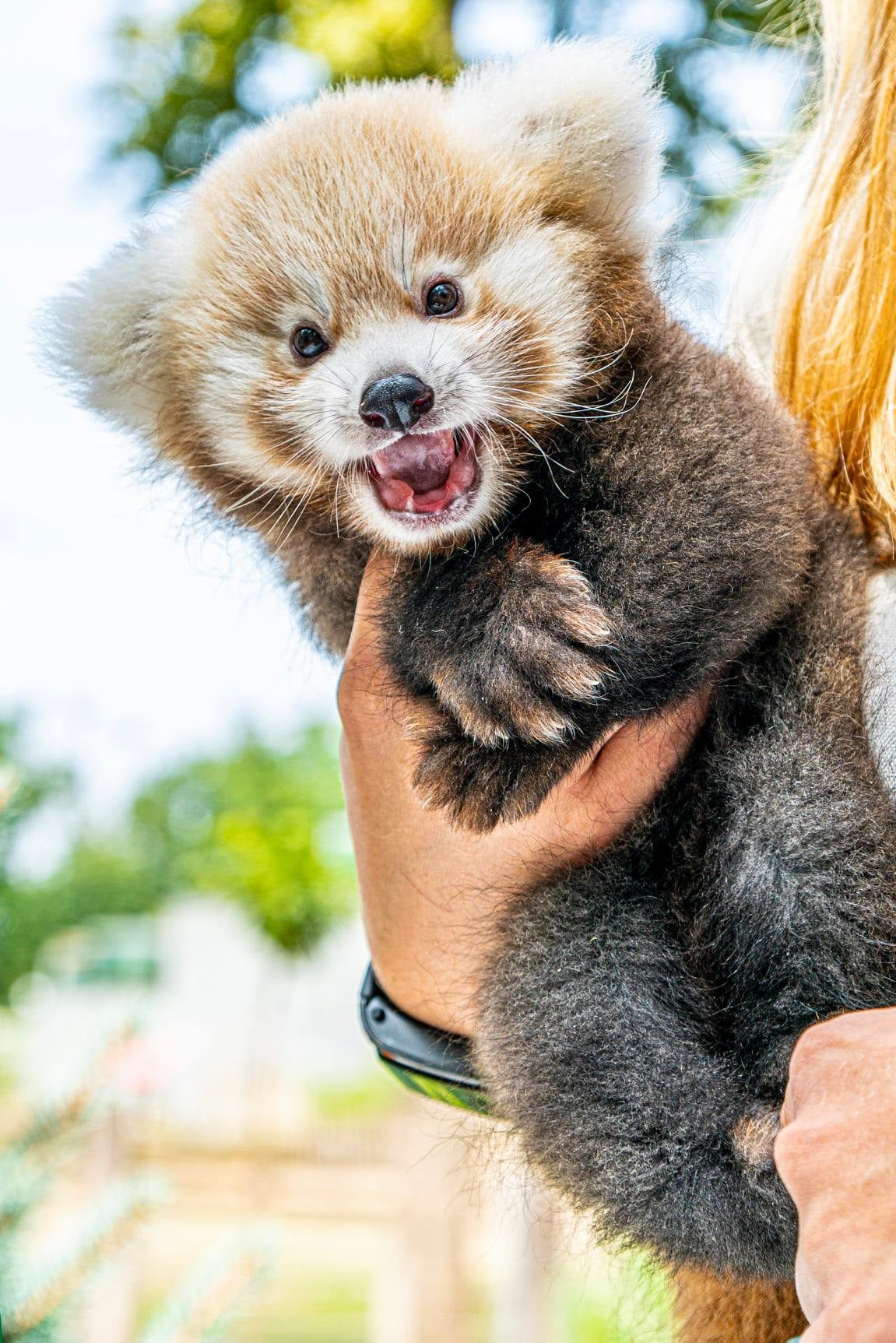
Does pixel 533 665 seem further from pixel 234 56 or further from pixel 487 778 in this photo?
pixel 234 56

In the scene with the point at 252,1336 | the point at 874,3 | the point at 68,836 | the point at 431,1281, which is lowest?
the point at 68,836

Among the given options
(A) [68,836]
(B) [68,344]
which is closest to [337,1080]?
(A) [68,836]

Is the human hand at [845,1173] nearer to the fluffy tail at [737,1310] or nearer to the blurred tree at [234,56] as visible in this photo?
the fluffy tail at [737,1310]

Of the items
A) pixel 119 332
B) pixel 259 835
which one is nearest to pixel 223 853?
pixel 259 835

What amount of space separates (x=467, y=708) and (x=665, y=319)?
63 centimetres

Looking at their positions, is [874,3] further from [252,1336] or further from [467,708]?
[252,1336]

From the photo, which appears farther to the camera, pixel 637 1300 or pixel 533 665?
pixel 637 1300

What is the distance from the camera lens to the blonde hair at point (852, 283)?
1558 mm

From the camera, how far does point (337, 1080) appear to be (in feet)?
28.1

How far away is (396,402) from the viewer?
1.41 meters

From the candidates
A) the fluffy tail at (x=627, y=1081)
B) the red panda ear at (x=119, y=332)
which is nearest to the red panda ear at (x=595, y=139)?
the red panda ear at (x=119, y=332)

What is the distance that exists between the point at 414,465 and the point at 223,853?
7.05 metres

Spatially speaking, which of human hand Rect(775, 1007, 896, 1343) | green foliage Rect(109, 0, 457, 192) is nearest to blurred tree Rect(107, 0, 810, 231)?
green foliage Rect(109, 0, 457, 192)

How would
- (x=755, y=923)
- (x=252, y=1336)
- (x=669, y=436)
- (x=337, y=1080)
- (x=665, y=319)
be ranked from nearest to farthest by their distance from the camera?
(x=755, y=923) < (x=669, y=436) < (x=665, y=319) < (x=252, y=1336) < (x=337, y=1080)
